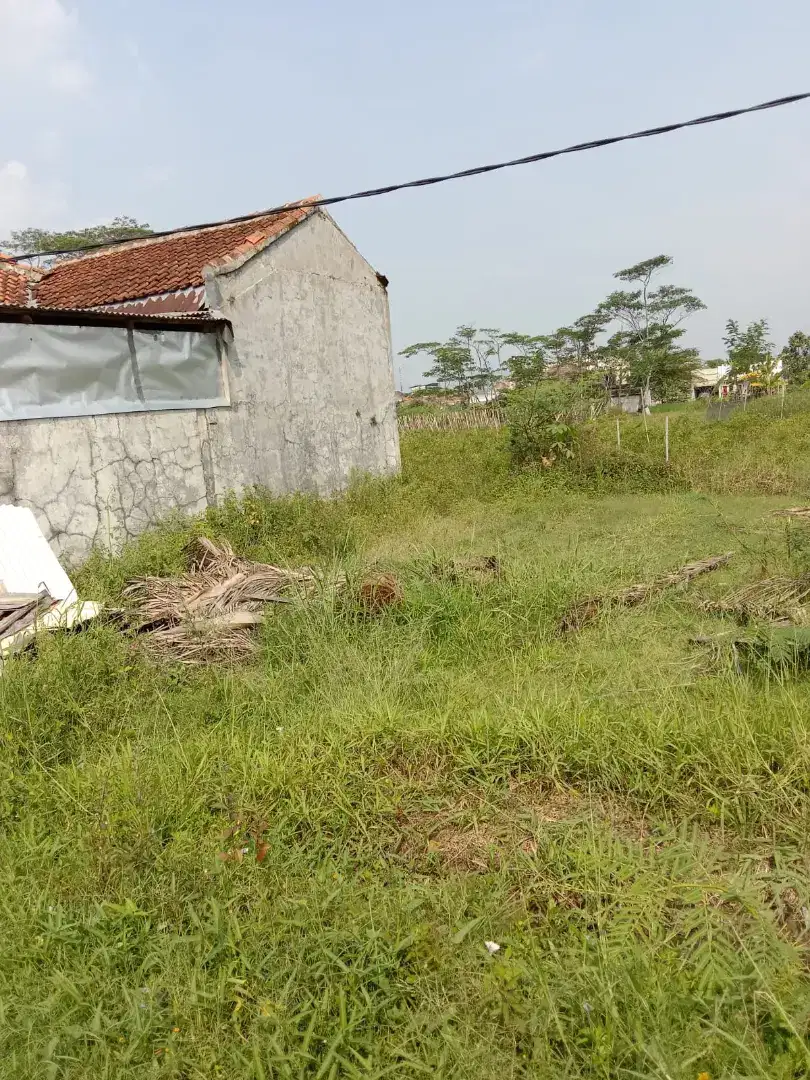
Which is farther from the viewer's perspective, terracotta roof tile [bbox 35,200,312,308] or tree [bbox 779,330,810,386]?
tree [bbox 779,330,810,386]

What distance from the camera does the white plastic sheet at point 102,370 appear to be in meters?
6.50

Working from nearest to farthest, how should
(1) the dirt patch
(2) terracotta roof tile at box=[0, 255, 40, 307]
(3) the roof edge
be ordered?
(1) the dirt patch → (3) the roof edge → (2) terracotta roof tile at box=[0, 255, 40, 307]

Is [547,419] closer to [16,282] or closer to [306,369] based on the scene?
[306,369]

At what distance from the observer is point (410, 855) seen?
2578mm

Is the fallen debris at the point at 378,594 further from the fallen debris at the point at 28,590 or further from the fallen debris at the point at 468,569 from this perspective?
the fallen debris at the point at 28,590

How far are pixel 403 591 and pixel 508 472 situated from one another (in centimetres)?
702

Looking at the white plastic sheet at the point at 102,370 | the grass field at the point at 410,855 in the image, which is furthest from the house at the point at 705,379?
the grass field at the point at 410,855

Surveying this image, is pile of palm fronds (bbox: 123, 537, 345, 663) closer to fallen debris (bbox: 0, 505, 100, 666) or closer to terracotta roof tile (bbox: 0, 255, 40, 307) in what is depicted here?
fallen debris (bbox: 0, 505, 100, 666)

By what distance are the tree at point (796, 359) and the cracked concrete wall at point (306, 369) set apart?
891 inches

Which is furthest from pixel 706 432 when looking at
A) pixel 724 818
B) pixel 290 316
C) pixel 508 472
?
pixel 724 818

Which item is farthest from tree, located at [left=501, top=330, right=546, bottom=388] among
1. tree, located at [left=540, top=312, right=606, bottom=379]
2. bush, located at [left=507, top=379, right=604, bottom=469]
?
bush, located at [left=507, top=379, right=604, bottom=469]

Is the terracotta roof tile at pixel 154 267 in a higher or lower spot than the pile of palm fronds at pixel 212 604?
higher

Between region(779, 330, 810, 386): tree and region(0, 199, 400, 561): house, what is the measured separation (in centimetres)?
2336

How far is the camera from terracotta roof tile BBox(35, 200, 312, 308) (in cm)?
905
